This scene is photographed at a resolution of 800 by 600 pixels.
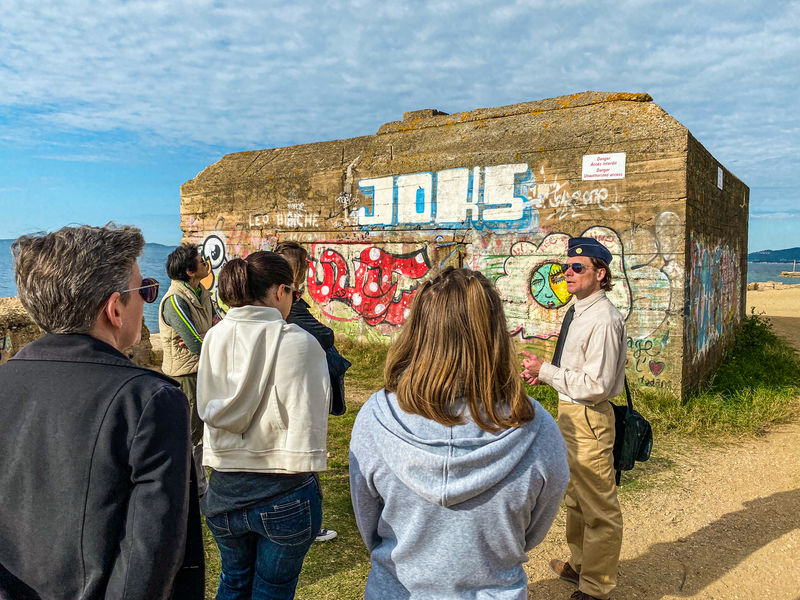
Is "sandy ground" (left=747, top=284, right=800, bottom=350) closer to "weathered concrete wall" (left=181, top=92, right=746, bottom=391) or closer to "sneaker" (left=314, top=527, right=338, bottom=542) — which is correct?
"weathered concrete wall" (left=181, top=92, right=746, bottom=391)

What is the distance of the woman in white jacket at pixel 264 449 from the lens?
2.25m

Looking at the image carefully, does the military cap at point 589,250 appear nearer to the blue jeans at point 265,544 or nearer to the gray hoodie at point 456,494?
the gray hoodie at point 456,494

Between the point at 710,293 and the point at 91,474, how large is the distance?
28.0 ft

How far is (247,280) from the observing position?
249cm

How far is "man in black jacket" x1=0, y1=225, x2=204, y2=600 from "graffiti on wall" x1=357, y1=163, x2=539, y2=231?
22.0 feet

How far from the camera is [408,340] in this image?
167 cm

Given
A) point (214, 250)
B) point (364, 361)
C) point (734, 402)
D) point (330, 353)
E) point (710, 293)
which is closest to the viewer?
point (330, 353)

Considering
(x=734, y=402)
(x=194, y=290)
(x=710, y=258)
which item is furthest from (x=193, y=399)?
(x=710, y=258)

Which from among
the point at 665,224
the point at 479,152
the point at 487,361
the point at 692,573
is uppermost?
the point at 479,152

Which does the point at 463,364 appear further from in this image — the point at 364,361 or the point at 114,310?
the point at 364,361

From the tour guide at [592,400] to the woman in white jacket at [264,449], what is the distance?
126 cm

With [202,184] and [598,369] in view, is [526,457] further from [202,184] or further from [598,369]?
[202,184]

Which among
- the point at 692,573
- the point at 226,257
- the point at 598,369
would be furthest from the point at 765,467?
→ the point at 226,257

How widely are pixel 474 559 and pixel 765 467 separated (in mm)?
5278
